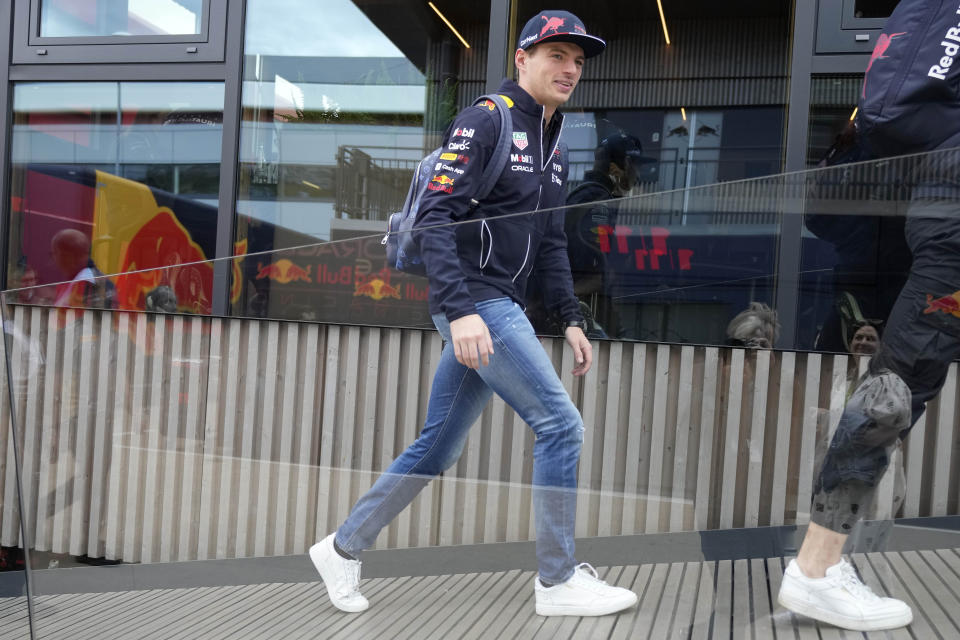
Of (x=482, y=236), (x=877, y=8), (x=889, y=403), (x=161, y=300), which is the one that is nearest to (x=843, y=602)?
(x=889, y=403)

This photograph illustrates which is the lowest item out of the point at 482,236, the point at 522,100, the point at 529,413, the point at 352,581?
the point at 352,581

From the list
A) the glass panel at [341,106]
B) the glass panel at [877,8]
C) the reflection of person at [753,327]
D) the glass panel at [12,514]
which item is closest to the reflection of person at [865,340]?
the reflection of person at [753,327]

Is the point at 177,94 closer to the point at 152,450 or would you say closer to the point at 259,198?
the point at 259,198

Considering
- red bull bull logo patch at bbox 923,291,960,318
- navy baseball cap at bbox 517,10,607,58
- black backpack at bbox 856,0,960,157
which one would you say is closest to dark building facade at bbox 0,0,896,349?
navy baseball cap at bbox 517,10,607,58

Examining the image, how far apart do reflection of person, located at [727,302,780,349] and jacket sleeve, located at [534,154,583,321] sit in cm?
30

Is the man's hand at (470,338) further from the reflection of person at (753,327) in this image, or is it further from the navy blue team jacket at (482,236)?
the reflection of person at (753,327)

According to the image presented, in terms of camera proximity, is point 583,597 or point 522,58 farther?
point 522,58

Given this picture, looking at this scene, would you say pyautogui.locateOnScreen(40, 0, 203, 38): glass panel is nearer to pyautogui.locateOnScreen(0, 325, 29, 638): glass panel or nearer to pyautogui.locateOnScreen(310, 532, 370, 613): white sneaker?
pyautogui.locateOnScreen(0, 325, 29, 638): glass panel

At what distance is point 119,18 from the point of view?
3.59 metres

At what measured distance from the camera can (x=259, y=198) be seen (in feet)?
11.4

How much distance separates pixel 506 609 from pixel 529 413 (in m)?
0.39

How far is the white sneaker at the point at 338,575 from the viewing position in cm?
166

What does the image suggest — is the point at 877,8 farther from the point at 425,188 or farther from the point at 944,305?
the point at 425,188

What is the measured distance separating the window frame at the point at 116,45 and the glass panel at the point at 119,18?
3 cm
